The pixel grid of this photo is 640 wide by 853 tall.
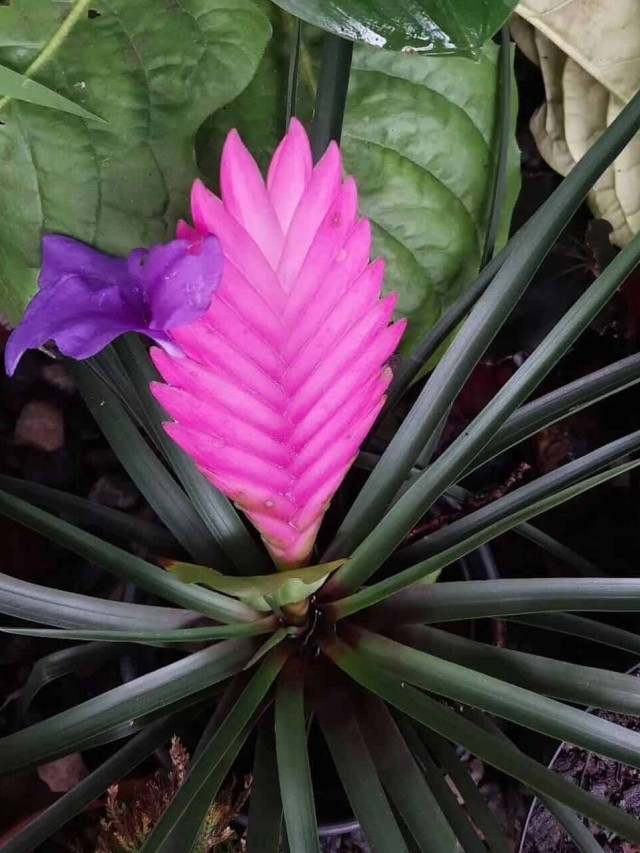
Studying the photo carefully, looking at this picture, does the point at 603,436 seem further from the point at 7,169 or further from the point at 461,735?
the point at 7,169

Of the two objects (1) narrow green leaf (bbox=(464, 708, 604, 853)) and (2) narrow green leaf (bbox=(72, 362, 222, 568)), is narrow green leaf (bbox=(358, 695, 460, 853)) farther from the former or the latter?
(2) narrow green leaf (bbox=(72, 362, 222, 568))

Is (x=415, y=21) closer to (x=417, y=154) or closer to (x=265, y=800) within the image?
(x=417, y=154)

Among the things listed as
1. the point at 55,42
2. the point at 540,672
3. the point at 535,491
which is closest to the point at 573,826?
the point at 540,672

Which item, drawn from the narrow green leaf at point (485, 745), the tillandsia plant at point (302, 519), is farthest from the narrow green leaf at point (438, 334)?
the narrow green leaf at point (485, 745)

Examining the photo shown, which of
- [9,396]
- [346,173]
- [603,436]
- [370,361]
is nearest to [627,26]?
[346,173]

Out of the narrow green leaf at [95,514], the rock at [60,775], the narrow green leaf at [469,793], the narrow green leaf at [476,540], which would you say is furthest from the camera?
the rock at [60,775]

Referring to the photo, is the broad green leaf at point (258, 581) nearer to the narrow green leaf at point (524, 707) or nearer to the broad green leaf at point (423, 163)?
the narrow green leaf at point (524, 707)

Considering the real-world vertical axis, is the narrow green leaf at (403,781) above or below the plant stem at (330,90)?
below
